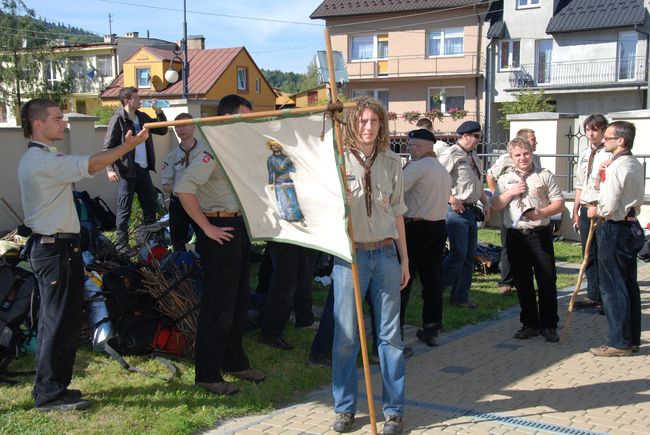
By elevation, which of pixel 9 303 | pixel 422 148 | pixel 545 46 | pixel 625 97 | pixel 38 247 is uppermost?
pixel 545 46

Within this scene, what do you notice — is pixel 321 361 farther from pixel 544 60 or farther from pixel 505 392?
pixel 544 60

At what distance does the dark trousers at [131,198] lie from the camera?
959 cm

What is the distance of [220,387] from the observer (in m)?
5.46

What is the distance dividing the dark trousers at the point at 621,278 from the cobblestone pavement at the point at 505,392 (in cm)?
23

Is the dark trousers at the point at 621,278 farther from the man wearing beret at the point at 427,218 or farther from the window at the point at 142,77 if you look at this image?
the window at the point at 142,77

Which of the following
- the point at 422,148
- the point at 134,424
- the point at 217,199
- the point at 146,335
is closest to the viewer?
the point at 134,424

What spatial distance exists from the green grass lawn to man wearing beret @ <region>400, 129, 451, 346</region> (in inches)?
47.7

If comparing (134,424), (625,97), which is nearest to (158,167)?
(134,424)

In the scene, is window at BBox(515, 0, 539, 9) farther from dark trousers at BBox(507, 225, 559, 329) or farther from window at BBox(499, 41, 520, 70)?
dark trousers at BBox(507, 225, 559, 329)

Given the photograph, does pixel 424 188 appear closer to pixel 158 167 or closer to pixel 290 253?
pixel 290 253

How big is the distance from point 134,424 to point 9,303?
1.60 meters

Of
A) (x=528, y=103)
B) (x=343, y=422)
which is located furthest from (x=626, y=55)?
(x=343, y=422)

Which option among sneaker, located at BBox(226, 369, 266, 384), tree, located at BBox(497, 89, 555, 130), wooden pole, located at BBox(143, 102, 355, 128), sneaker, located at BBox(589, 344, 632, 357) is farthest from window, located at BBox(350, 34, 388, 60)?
wooden pole, located at BBox(143, 102, 355, 128)

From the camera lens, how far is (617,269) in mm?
6754
